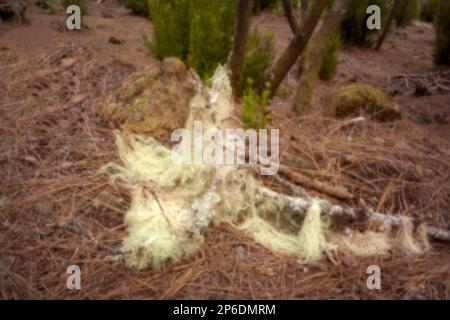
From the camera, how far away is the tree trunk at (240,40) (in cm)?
313

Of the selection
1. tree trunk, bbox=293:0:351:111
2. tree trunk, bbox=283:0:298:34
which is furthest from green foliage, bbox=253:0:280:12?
tree trunk, bbox=293:0:351:111

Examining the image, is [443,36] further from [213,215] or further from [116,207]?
[116,207]

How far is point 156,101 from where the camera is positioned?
9.04 feet

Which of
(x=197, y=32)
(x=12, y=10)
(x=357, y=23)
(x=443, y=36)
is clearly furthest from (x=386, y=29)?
(x=12, y=10)

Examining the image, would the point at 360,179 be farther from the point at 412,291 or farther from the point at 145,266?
the point at 145,266

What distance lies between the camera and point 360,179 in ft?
8.27

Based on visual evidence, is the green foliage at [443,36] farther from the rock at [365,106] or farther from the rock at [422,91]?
the rock at [365,106]

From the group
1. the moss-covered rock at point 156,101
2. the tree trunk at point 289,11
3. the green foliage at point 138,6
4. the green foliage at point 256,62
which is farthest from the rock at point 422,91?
the green foliage at point 138,6

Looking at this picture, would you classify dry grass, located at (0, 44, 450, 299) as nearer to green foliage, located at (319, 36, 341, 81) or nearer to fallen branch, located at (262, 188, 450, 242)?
fallen branch, located at (262, 188, 450, 242)

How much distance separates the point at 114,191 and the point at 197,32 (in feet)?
6.63

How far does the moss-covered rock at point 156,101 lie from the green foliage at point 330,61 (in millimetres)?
2658

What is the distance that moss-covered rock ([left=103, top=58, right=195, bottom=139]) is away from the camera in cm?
268

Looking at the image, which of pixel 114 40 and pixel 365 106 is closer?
pixel 365 106
